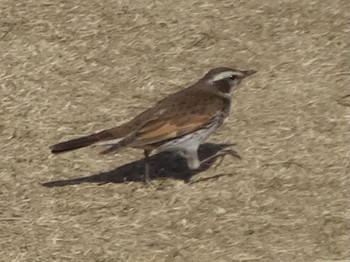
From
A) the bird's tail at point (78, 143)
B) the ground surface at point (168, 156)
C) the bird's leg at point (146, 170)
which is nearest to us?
the ground surface at point (168, 156)

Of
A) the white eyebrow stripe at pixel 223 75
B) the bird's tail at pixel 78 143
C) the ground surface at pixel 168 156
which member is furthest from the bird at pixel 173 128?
the ground surface at pixel 168 156

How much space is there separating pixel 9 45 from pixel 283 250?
4266 mm

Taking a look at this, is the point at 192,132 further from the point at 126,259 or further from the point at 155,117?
the point at 126,259

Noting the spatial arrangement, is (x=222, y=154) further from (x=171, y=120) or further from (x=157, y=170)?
(x=171, y=120)

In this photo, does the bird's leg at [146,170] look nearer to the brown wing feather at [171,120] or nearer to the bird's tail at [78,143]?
the brown wing feather at [171,120]

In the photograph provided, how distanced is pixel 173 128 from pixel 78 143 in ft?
2.43

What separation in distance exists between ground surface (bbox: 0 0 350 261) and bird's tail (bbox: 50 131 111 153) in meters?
0.34

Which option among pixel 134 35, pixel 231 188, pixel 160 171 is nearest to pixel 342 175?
pixel 231 188

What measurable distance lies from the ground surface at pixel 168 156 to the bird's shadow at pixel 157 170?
22 millimetres

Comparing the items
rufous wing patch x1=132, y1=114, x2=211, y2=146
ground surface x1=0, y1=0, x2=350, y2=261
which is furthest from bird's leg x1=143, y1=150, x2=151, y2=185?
rufous wing patch x1=132, y1=114, x2=211, y2=146

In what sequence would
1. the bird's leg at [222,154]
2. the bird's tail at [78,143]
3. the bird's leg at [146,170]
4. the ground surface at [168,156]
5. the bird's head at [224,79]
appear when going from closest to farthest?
the ground surface at [168,156], the bird's tail at [78,143], the bird's leg at [146,170], the bird's leg at [222,154], the bird's head at [224,79]

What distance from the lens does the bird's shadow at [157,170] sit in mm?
9258

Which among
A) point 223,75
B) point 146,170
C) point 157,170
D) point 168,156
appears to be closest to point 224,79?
point 223,75

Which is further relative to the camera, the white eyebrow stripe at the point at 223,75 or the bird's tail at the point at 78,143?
the white eyebrow stripe at the point at 223,75
